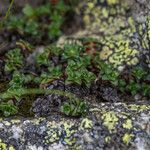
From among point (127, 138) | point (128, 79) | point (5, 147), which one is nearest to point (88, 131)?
point (127, 138)

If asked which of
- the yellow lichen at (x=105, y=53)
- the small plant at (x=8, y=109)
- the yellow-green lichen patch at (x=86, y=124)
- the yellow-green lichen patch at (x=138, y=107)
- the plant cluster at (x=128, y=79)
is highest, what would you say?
the yellow lichen at (x=105, y=53)

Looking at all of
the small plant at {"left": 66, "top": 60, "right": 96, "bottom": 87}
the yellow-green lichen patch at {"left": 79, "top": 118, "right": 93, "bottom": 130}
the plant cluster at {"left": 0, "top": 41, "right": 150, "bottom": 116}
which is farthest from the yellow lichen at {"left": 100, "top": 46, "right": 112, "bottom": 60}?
the yellow-green lichen patch at {"left": 79, "top": 118, "right": 93, "bottom": 130}

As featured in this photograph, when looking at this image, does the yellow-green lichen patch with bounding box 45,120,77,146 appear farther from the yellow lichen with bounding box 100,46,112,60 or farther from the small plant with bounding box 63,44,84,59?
the yellow lichen with bounding box 100,46,112,60

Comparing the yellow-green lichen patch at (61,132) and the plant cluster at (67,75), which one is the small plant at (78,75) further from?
the yellow-green lichen patch at (61,132)

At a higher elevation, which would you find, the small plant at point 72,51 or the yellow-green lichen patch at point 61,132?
the small plant at point 72,51

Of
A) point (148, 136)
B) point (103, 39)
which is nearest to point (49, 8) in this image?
point (103, 39)

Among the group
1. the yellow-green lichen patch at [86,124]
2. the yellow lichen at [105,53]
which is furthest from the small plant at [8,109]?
the yellow lichen at [105,53]
